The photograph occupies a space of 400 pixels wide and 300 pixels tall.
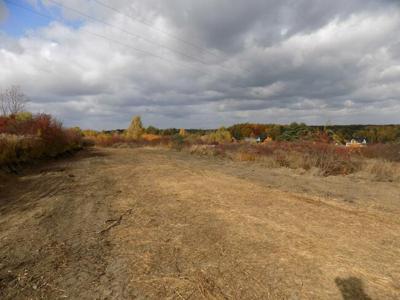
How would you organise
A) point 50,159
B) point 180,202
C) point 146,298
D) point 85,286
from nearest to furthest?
point 146,298
point 85,286
point 180,202
point 50,159

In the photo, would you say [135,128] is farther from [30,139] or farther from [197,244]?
[197,244]

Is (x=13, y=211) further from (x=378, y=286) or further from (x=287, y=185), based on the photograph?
(x=287, y=185)

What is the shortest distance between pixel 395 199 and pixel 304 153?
6773mm

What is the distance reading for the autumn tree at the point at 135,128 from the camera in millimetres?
60200

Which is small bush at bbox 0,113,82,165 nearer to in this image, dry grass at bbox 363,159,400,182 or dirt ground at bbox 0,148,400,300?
dirt ground at bbox 0,148,400,300

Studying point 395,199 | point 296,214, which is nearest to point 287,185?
point 395,199

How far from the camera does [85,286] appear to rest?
3336 mm

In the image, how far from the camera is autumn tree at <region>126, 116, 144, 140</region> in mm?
60200

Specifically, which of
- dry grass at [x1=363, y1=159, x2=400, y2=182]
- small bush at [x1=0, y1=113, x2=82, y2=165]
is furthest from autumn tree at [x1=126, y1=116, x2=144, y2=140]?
dry grass at [x1=363, y1=159, x2=400, y2=182]

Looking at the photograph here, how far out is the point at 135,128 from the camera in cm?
6303

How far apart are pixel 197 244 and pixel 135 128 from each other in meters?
60.3

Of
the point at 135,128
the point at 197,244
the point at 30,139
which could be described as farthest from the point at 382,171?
the point at 135,128

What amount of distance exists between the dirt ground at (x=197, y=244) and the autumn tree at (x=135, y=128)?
173ft

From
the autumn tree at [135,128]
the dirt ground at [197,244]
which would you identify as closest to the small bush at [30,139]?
the dirt ground at [197,244]
